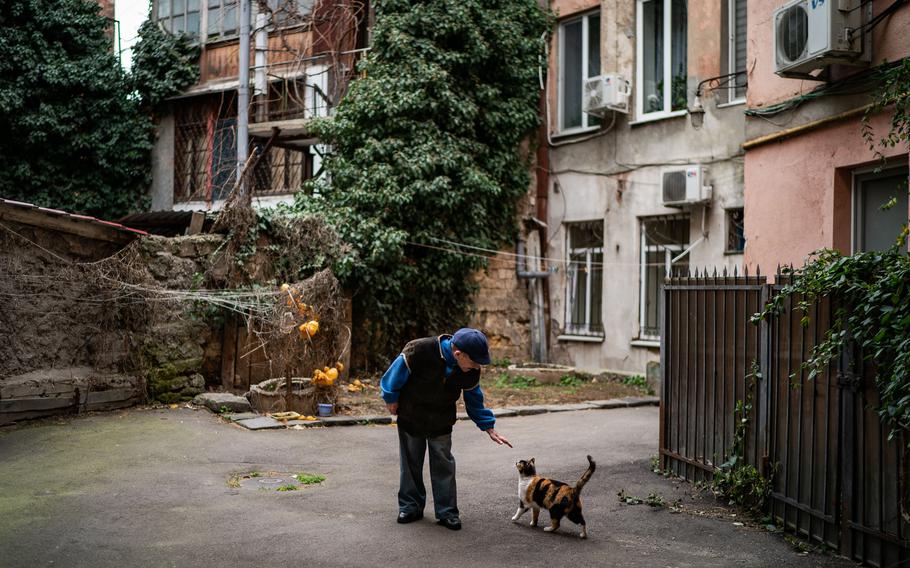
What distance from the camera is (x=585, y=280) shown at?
17.5 metres

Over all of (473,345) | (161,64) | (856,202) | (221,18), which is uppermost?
(221,18)

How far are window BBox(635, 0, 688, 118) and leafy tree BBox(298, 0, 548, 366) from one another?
7.59 feet

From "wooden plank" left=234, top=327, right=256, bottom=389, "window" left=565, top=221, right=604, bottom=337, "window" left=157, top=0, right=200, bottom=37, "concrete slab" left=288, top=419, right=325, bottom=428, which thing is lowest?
"concrete slab" left=288, top=419, right=325, bottom=428

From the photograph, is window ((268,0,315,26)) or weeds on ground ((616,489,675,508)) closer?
weeds on ground ((616,489,675,508))

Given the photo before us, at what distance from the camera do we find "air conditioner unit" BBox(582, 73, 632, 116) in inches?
631

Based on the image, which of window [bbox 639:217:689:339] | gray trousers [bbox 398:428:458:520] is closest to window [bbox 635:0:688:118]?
window [bbox 639:217:689:339]

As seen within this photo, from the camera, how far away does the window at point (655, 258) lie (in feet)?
51.4

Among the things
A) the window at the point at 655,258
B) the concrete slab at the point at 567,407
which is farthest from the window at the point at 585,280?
the concrete slab at the point at 567,407

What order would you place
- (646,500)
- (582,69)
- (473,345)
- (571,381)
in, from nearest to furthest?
(473,345) → (646,500) → (571,381) → (582,69)

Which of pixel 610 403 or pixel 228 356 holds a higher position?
pixel 228 356

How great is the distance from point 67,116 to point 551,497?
56.8 ft

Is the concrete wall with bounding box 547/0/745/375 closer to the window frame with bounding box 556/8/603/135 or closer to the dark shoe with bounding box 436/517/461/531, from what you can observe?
the window frame with bounding box 556/8/603/135

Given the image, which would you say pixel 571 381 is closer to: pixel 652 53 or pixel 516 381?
pixel 516 381

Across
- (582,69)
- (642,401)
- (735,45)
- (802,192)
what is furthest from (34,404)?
(582,69)
